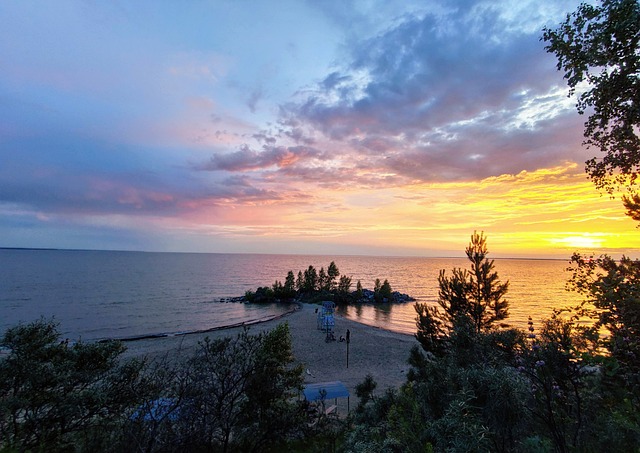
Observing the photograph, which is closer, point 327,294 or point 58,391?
point 58,391

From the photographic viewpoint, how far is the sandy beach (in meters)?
22.7

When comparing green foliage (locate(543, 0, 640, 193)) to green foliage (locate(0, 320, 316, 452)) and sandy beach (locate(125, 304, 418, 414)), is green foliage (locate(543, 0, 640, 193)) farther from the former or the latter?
sandy beach (locate(125, 304, 418, 414))

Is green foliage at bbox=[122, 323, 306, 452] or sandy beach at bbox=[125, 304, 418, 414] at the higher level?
green foliage at bbox=[122, 323, 306, 452]

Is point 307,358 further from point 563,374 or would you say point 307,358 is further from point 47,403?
point 563,374

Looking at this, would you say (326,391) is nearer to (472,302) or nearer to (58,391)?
(472,302)

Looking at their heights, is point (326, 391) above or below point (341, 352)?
above

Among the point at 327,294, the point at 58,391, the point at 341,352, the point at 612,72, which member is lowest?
the point at 341,352

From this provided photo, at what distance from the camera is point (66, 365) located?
9.41 m

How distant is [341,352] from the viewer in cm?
2986

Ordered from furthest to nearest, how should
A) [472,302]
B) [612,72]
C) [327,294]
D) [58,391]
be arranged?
1. [327,294]
2. [472,302]
3. [58,391]
4. [612,72]

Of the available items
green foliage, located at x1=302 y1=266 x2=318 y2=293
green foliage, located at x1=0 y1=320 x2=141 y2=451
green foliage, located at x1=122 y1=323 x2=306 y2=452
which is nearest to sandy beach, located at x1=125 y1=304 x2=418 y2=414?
green foliage, located at x1=0 y1=320 x2=141 y2=451

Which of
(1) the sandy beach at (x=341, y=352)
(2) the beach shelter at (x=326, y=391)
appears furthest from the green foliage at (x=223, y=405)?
(1) the sandy beach at (x=341, y=352)

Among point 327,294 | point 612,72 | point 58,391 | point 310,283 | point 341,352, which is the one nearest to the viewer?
point 612,72

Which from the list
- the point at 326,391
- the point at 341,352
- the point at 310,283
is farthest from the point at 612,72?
the point at 310,283
